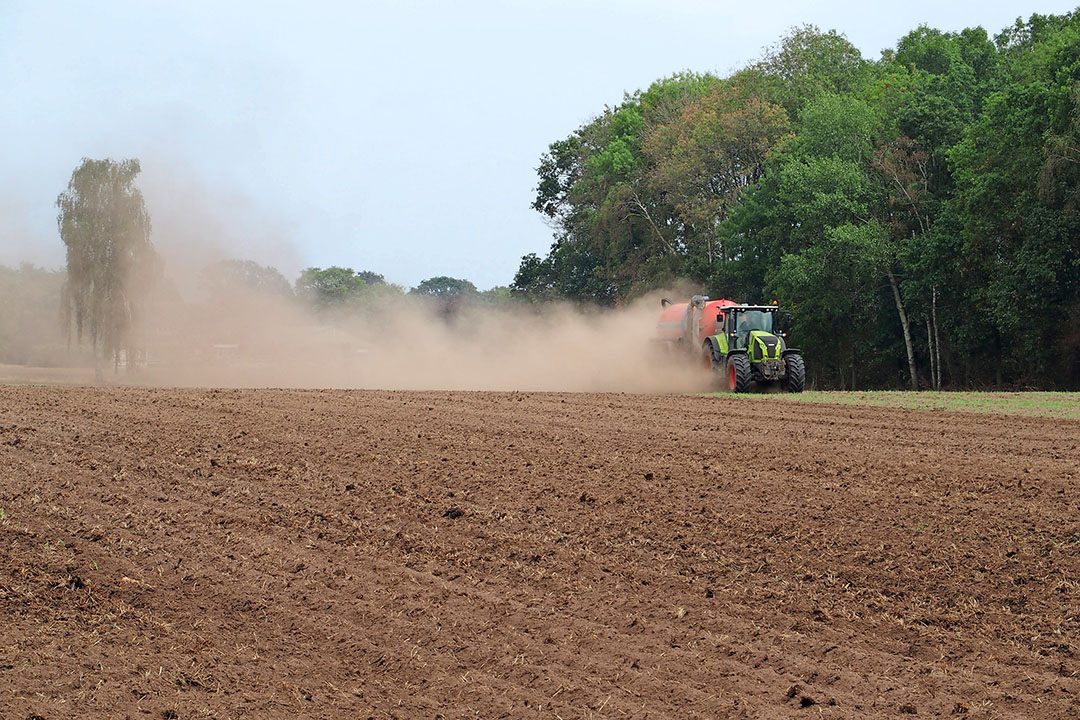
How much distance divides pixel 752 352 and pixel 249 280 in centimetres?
2828

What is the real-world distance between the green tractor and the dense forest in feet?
43.0

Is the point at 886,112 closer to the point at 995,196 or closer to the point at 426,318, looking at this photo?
the point at 995,196

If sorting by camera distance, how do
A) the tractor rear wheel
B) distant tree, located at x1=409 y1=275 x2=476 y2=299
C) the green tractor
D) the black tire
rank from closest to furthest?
the tractor rear wheel < the green tractor < the black tire < distant tree, located at x1=409 y1=275 x2=476 y2=299

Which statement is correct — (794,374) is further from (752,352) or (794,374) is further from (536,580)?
(536,580)

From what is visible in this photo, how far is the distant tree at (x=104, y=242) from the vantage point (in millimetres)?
51688

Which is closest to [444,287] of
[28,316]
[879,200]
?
[28,316]

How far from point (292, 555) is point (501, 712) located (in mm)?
3498

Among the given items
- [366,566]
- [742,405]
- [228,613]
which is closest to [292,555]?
[366,566]

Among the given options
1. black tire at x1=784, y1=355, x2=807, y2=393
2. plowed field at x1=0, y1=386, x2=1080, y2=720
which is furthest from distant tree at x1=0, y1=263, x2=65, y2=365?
plowed field at x1=0, y1=386, x2=1080, y2=720

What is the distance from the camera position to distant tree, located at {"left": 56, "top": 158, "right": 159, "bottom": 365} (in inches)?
2035

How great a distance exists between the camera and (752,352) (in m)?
25.6

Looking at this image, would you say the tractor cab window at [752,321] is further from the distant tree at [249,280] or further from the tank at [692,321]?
the distant tree at [249,280]

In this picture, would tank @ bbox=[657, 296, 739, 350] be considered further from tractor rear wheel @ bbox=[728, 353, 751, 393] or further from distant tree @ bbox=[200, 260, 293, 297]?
distant tree @ bbox=[200, 260, 293, 297]

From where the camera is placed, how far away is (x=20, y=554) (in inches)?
334
